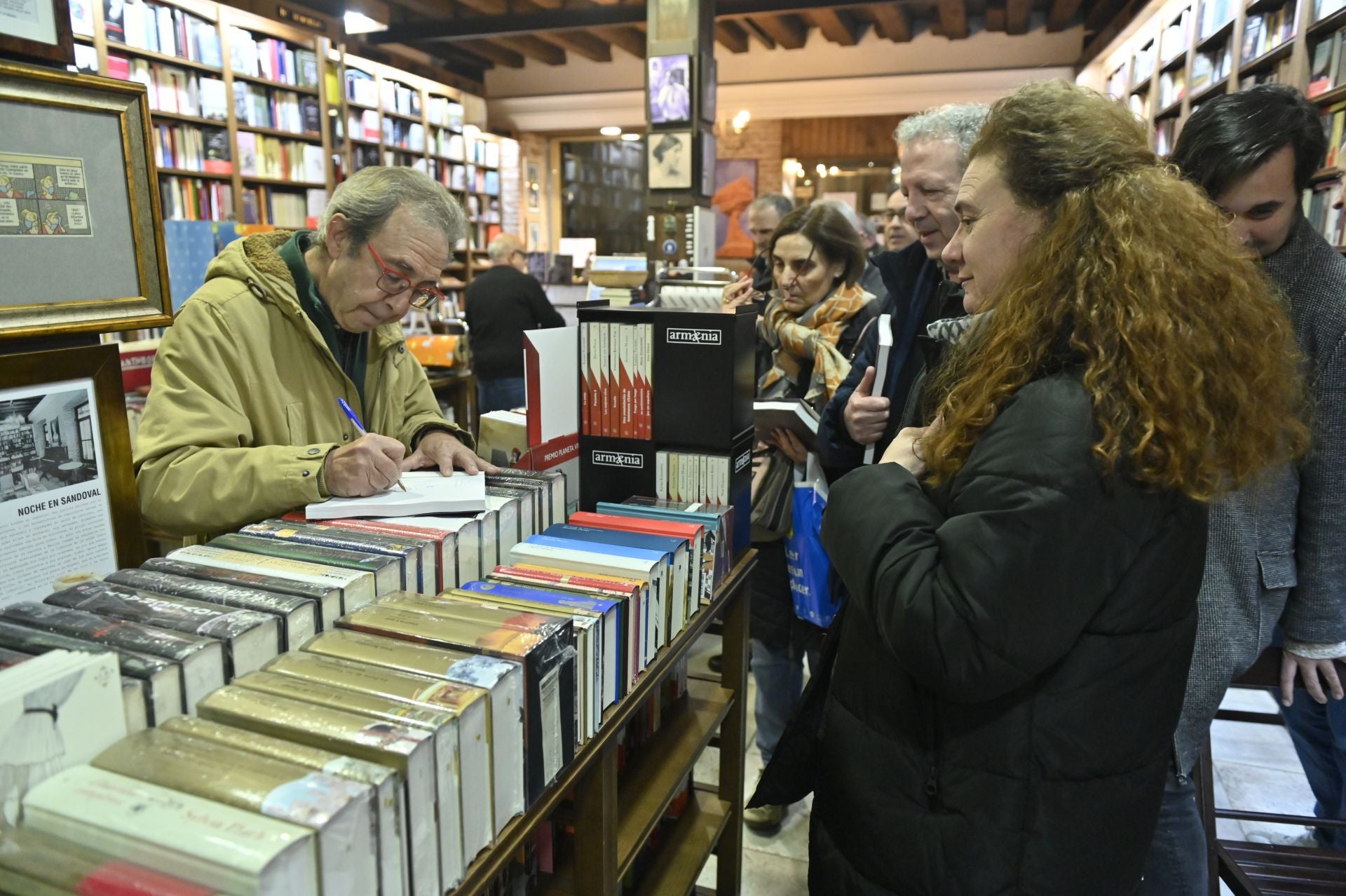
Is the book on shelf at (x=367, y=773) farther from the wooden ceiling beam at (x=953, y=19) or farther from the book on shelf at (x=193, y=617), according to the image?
the wooden ceiling beam at (x=953, y=19)

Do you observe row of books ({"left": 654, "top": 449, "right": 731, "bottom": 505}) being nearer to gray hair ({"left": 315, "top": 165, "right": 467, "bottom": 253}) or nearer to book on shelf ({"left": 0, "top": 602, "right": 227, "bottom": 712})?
gray hair ({"left": 315, "top": 165, "right": 467, "bottom": 253})

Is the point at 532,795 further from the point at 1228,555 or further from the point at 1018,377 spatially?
the point at 1228,555

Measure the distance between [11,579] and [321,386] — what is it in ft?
2.34

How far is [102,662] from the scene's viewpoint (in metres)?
0.73

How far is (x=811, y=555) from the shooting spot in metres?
2.19

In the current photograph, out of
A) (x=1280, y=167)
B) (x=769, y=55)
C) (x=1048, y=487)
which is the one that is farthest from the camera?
(x=769, y=55)

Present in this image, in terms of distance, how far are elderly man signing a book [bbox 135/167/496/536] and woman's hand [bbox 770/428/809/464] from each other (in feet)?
2.66

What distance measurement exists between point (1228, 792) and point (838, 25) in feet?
26.4

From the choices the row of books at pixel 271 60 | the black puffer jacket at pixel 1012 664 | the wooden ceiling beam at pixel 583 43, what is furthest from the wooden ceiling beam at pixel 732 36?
the black puffer jacket at pixel 1012 664

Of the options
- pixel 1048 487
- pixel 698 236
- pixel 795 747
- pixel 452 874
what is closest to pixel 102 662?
pixel 452 874

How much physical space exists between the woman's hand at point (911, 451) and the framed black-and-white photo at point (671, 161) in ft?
14.4

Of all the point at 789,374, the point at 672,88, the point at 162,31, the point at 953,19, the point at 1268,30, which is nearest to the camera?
the point at 789,374

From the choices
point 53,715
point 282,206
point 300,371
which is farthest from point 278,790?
point 282,206

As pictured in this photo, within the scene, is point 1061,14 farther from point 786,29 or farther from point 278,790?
point 278,790
